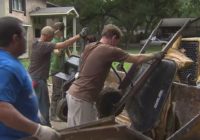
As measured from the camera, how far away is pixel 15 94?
3.09m

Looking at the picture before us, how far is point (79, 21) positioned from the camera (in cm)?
5194

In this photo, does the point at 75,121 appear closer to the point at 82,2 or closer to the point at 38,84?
the point at 38,84

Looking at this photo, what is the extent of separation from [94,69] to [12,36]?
7.30ft

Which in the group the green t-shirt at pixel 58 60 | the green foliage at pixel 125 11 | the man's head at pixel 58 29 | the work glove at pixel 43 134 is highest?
the work glove at pixel 43 134

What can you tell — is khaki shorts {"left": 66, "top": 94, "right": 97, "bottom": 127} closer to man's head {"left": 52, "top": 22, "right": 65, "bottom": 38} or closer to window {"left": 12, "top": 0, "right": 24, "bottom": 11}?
man's head {"left": 52, "top": 22, "right": 65, "bottom": 38}

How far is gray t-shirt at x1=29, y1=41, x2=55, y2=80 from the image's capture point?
7.37m

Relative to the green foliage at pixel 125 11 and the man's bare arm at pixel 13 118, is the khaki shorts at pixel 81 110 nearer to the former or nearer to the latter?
the man's bare arm at pixel 13 118

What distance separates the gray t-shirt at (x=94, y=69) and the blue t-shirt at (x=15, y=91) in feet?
6.39

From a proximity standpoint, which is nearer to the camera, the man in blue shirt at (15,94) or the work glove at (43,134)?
the man in blue shirt at (15,94)

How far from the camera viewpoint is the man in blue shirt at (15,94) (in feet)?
9.80

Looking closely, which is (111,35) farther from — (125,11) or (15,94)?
(125,11)

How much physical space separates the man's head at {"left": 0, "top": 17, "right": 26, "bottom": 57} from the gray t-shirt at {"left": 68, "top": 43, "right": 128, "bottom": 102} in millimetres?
2008

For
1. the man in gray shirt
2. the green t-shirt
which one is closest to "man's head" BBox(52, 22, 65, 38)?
the green t-shirt

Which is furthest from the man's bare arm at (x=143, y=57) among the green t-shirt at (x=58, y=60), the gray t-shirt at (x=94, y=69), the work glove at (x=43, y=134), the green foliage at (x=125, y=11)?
the green foliage at (x=125, y=11)
